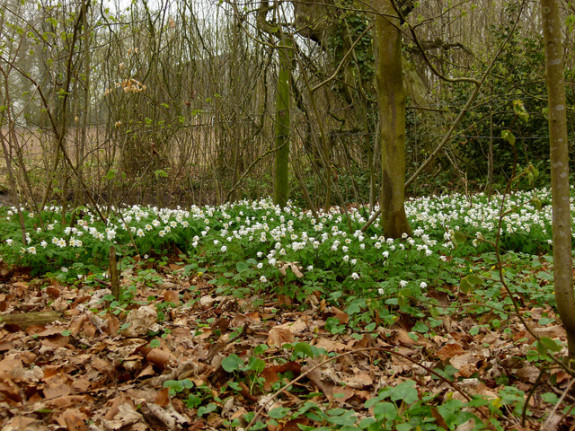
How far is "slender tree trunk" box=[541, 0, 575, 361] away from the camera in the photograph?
205cm

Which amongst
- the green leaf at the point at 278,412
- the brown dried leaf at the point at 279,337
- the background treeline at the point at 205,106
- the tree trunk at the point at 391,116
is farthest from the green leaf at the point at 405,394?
the background treeline at the point at 205,106

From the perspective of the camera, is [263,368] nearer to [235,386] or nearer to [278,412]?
[235,386]

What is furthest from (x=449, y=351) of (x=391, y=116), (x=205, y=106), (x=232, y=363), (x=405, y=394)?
(x=205, y=106)

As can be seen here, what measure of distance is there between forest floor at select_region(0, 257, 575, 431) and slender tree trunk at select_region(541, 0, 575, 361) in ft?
1.36

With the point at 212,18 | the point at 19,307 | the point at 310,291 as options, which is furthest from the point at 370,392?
the point at 212,18

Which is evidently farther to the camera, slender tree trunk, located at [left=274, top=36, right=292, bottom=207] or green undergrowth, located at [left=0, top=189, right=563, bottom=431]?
slender tree trunk, located at [left=274, top=36, right=292, bottom=207]

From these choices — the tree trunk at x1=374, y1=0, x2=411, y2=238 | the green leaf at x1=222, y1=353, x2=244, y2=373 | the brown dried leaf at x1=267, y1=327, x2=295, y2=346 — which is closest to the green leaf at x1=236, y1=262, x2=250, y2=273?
the brown dried leaf at x1=267, y1=327, x2=295, y2=346

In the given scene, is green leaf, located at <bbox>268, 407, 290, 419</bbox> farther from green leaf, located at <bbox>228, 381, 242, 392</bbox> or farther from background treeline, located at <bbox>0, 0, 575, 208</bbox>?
background treeline, located at <bbox>0, 0, 575, 208</bbox>

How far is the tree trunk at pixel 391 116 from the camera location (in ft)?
16.0

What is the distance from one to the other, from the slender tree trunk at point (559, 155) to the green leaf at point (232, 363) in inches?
67.6

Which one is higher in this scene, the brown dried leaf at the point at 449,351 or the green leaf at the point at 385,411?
the green leaf at the point at 385,411

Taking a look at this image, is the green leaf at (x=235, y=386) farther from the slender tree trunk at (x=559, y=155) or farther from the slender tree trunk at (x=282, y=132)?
the slender tree trunk at (x=282, y=132)

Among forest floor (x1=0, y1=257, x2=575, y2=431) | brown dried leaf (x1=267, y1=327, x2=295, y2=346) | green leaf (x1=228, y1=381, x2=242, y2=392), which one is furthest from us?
brown dried leaf (x1=267, y1=327, x2=295, y2=346)

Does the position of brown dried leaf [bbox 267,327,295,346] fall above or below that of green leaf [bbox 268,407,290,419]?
above
